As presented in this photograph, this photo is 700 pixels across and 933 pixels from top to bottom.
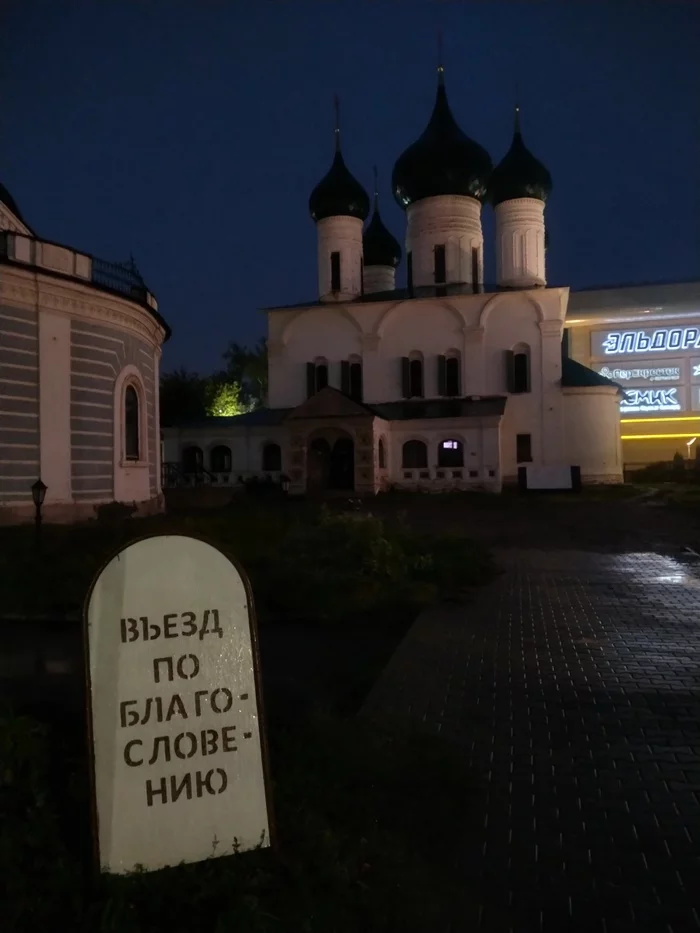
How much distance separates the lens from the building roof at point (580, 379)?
37.9 m

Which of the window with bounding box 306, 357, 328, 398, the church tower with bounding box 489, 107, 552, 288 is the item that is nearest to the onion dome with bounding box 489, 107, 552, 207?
the church tower with bounding box 489, 107, 552, 288

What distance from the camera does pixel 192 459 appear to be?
41094 millimetres

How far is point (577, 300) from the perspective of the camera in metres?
49.8

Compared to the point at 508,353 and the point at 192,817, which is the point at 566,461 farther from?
the point at 192,817

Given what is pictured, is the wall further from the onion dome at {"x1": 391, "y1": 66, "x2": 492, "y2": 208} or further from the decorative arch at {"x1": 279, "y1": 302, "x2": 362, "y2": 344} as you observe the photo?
the onion dome at {"x1": 391, "y1": 66, "x2": 492, "y2": 208}

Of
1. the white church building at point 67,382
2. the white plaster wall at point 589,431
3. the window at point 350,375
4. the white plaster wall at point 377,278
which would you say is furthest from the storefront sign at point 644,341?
the white church building at point 67,382

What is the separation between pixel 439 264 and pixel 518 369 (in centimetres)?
695

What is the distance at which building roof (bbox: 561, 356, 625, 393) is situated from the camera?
3794 centimetres

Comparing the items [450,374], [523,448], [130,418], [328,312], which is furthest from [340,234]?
[130,418]

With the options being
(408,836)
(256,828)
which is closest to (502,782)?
(408,836)

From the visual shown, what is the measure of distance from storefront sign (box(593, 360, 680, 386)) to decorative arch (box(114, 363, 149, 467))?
32549 millimetres

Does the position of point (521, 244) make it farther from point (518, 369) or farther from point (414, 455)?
point (414, 455)

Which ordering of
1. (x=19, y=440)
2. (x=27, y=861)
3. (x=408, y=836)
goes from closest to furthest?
(x=27, y=861) → (x=408, y=836) → (x=19, y=440)

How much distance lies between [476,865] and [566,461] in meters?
35.1
